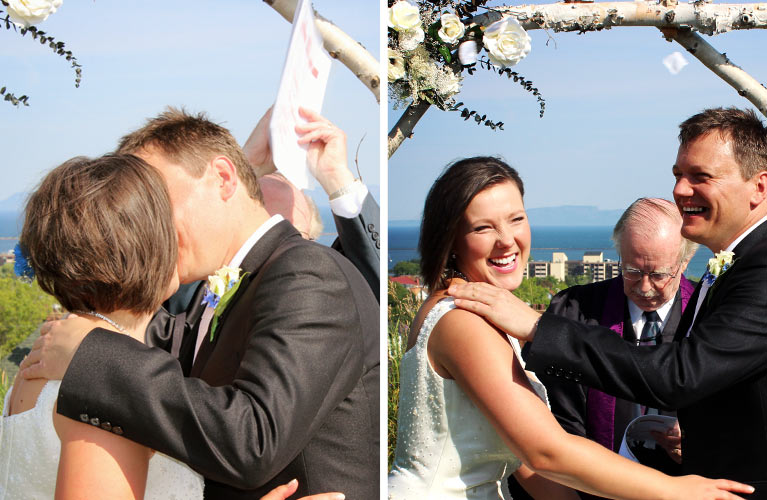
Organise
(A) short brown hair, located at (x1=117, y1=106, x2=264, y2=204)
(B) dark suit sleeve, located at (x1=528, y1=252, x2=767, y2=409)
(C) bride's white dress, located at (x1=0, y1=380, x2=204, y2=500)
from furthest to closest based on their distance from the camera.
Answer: (B) dark suit sleeve, located at (x1=528, y1=252, x2=767, y2=409) < (A) short brown hair, located at (x1=117, y1=106, x2=264, y2=204) < (C) bride's white dress, located at (x1=0, y1=380, x2=204, y2=500)

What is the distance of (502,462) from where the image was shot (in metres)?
2.85

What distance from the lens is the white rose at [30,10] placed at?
3.22 m

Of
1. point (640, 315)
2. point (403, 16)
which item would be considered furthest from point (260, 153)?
point (640, 315)

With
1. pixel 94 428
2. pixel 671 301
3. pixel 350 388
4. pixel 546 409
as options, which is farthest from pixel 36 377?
pixel 671 301

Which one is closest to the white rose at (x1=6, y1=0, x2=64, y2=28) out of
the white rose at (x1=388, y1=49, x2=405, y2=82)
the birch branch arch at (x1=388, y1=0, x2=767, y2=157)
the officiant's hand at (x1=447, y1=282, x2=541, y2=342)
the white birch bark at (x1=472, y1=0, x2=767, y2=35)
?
the white rose at (x1=388, y1=49, x2=405, y2=82)

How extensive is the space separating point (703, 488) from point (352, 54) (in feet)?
8.11

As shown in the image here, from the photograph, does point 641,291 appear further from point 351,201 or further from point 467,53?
point 351,201

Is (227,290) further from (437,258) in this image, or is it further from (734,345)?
(734,345)

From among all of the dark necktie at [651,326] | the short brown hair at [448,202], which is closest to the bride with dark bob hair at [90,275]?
the short brown hair at [448,202]

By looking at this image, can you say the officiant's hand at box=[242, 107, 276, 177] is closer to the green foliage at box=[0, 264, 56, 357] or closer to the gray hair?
the gray hair

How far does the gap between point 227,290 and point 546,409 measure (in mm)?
1138

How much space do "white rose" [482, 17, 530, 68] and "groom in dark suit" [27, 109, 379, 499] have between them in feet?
6.76

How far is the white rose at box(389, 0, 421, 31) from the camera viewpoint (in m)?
4.07

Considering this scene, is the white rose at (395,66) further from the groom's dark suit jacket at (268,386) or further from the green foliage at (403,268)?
the green foliage at (403,268)
